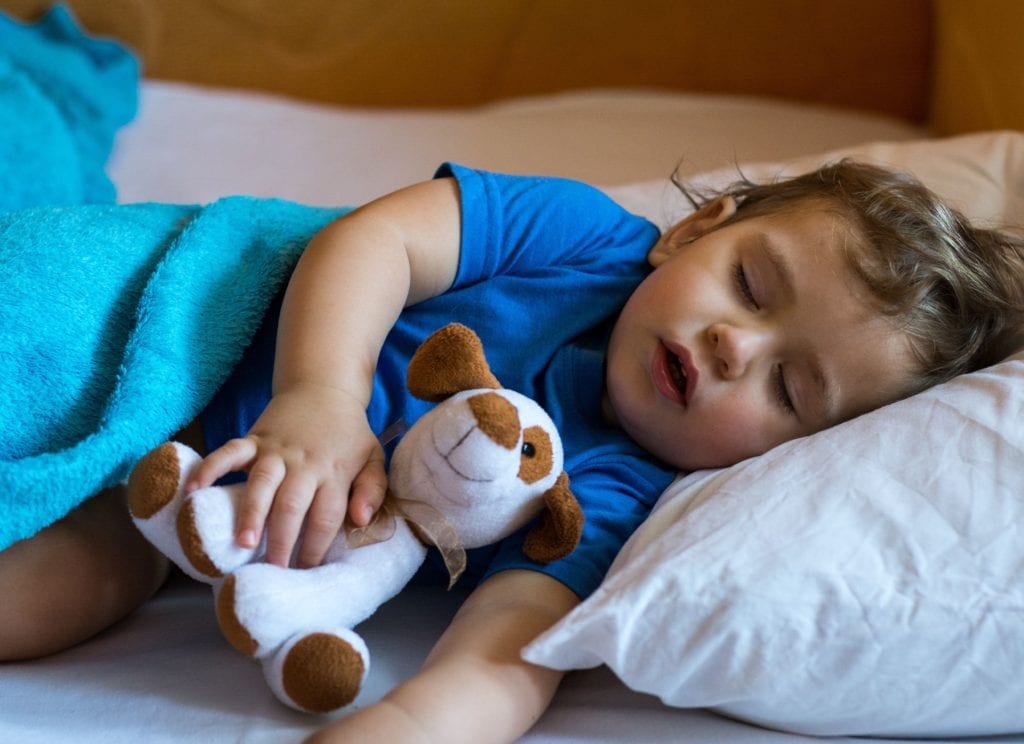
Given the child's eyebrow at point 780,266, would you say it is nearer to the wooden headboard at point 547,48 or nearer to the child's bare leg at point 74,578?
the child's bare leg at point 74,578

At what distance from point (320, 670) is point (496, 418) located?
0.18 metres

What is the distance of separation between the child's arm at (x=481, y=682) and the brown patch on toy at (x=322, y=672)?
0.08 feet

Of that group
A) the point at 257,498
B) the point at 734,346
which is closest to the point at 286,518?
the point at 257,498

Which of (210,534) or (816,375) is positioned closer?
(210,534)

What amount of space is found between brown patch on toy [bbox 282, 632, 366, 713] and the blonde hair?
1.68ft

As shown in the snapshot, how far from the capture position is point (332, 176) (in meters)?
1.45

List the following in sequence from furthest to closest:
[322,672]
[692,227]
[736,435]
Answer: [692,227] → [736,435] → [322,672]

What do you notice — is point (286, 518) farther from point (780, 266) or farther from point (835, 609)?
point (780, 266)

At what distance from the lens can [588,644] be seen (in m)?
0.64

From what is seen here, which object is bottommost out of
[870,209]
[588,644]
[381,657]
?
[381,657]

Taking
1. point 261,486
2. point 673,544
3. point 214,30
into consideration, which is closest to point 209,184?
point 214,30

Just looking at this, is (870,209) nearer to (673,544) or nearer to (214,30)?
(673,544)

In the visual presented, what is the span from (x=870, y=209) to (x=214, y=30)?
42.2 inches

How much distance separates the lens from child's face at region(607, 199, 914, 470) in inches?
34.1
